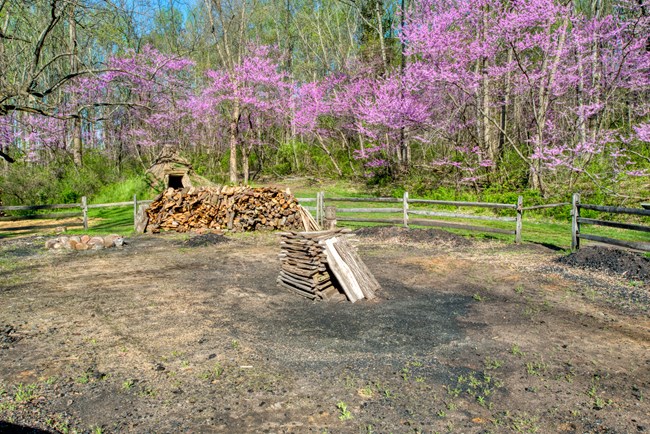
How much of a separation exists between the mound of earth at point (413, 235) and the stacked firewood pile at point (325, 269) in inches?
183

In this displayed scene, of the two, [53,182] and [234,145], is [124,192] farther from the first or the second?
[234,145]

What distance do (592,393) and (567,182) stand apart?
12.9m

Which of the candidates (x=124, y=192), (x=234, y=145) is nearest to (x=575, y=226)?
(x=124, y=192)

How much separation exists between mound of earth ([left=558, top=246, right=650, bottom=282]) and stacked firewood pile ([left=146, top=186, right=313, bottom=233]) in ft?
23.1

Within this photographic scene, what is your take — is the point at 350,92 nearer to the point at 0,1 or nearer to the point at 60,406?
the point at 0,1

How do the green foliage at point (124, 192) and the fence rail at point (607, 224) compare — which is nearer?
the fence rail at point (607, 224)

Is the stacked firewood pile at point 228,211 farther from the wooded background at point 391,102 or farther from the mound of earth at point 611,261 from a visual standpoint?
the mound of earth at point 611,261

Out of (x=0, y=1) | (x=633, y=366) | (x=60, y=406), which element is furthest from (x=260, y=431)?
(x=0, y=1)

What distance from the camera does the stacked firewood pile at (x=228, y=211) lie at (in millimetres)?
13016

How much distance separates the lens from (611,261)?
8.13m

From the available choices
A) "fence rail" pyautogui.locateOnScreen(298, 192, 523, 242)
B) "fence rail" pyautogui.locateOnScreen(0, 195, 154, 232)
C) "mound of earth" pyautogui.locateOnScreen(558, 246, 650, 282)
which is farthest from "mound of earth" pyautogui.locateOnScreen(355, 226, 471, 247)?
"fence rail" pyautogui.locateOnScreen(0, 195, 154, 232)

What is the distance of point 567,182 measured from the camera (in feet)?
48.4

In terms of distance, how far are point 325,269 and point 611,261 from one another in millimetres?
5530

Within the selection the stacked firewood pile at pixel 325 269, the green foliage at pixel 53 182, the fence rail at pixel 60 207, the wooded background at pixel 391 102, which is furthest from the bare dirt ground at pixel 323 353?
the green foliage at pixel 53 182
